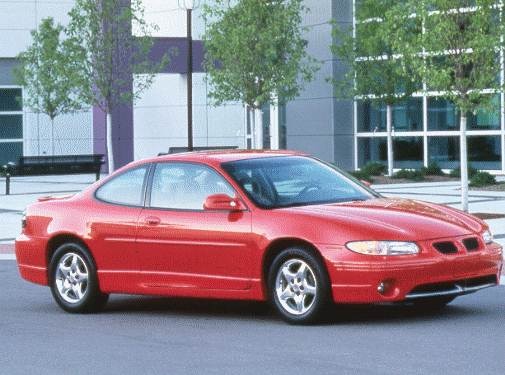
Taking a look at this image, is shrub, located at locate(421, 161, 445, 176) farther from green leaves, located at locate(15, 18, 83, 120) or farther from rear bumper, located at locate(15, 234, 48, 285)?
rear bumper, located at locate(15, 234, 48, 285)

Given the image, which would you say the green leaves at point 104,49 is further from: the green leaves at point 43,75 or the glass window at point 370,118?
the green leaves at point 43,75

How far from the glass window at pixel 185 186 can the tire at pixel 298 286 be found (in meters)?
0.85

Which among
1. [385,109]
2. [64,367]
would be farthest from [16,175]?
[64,367]

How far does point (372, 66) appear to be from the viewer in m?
40.3

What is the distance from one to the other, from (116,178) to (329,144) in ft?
111

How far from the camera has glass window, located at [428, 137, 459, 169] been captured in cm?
4219

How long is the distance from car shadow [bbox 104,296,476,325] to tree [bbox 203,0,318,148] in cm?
2169

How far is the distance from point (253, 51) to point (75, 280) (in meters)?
23.0

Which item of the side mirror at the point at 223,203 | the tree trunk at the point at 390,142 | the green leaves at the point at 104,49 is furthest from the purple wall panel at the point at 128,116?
the side mirror at the point at 223,203

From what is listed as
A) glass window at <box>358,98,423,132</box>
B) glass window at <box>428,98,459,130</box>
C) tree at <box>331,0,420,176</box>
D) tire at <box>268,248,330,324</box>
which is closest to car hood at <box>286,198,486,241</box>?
tire at <box>268,248,330,324</box>

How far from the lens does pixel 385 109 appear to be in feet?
148

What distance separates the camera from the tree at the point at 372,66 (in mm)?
40000

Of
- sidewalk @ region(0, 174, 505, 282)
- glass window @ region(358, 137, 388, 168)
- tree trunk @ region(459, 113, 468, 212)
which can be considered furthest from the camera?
glass window @ region(358, 137, 388, 168)

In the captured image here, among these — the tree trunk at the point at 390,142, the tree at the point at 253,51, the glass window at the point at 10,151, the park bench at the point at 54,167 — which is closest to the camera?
the tree at the point at 253,51
